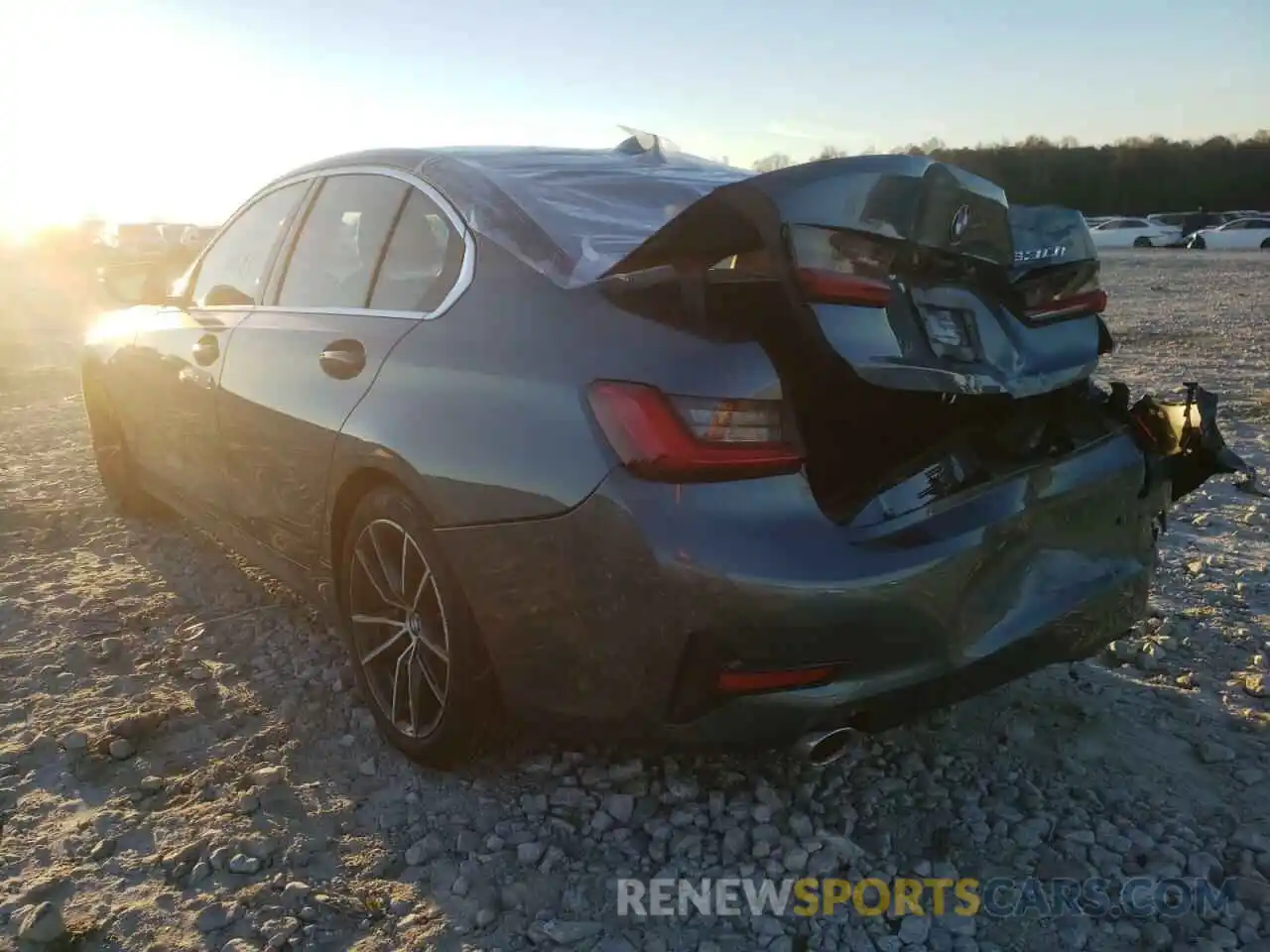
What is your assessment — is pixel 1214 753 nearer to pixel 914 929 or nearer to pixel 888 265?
pixel 914 929

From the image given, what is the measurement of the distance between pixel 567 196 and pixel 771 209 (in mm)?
971

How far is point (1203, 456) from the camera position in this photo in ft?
8.76

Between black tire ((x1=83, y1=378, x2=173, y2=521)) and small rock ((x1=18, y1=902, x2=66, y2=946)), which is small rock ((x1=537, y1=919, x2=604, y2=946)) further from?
black tire ((x1=83, y1=378, x2=173, y2=521))

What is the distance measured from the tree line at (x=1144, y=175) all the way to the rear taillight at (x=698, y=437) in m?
44.0

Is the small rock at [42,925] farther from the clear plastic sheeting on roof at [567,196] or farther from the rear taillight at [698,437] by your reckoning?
the clear plastic sheeting on roof at [567,196]

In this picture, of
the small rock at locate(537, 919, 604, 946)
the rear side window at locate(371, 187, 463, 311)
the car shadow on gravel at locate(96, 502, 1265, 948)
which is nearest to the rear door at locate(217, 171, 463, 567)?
the rear side window at locate(371, 187, 463, 311)

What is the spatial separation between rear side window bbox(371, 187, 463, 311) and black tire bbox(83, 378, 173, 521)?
274 cm

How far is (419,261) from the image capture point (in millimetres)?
2910

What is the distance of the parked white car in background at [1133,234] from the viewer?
34.8m

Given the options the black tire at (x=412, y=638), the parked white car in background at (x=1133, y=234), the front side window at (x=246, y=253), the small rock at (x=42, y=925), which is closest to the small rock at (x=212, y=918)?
the small rock at (x=42, y=925)

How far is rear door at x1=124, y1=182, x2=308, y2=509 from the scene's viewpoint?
12.4 ft

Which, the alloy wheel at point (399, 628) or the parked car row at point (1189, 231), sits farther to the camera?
the parked car row at point (1189, 231)

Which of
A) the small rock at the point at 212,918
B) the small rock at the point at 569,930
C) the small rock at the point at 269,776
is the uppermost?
the small rock at the point at 269,776

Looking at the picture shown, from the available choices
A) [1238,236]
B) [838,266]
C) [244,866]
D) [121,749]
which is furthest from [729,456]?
[1238,236]
